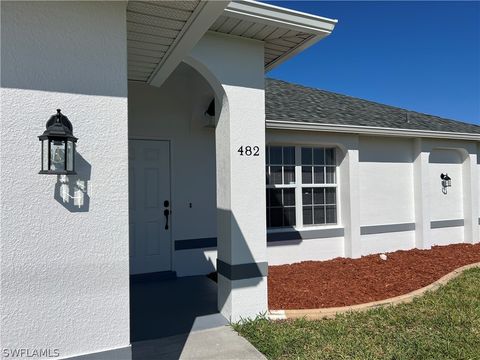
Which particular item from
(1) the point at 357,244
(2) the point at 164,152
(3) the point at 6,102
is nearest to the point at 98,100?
(3) the point at 6,102

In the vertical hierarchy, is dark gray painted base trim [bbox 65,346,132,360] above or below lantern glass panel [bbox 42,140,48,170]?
below

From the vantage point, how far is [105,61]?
8.80 ft

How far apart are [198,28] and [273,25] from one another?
1573mm

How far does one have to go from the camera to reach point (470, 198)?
9570mm

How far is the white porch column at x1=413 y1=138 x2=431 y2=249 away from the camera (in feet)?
28.3

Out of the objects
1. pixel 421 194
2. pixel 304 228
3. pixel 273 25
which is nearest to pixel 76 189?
pixel 273 25

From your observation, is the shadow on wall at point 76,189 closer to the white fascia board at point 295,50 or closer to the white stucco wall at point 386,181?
the white fascia board at point 295,50

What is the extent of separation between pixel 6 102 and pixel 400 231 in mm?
8783

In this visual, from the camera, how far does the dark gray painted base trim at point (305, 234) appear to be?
713 cm

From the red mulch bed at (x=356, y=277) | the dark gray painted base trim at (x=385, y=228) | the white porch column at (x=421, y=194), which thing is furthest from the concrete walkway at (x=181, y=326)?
the white porch column at (x=421, y=194)

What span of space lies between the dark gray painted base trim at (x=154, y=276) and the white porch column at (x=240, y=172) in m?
2.04

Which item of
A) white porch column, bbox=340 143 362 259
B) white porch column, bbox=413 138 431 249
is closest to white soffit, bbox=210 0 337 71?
white porch column, bbox=340 143 362 259

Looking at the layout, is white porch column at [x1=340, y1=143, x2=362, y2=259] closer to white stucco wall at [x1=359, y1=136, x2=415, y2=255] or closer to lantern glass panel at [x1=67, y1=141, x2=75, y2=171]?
white stucco wall at [x1=359, y1=136, x2=415, y2=255]

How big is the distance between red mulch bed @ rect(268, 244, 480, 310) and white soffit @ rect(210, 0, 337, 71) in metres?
3.82
